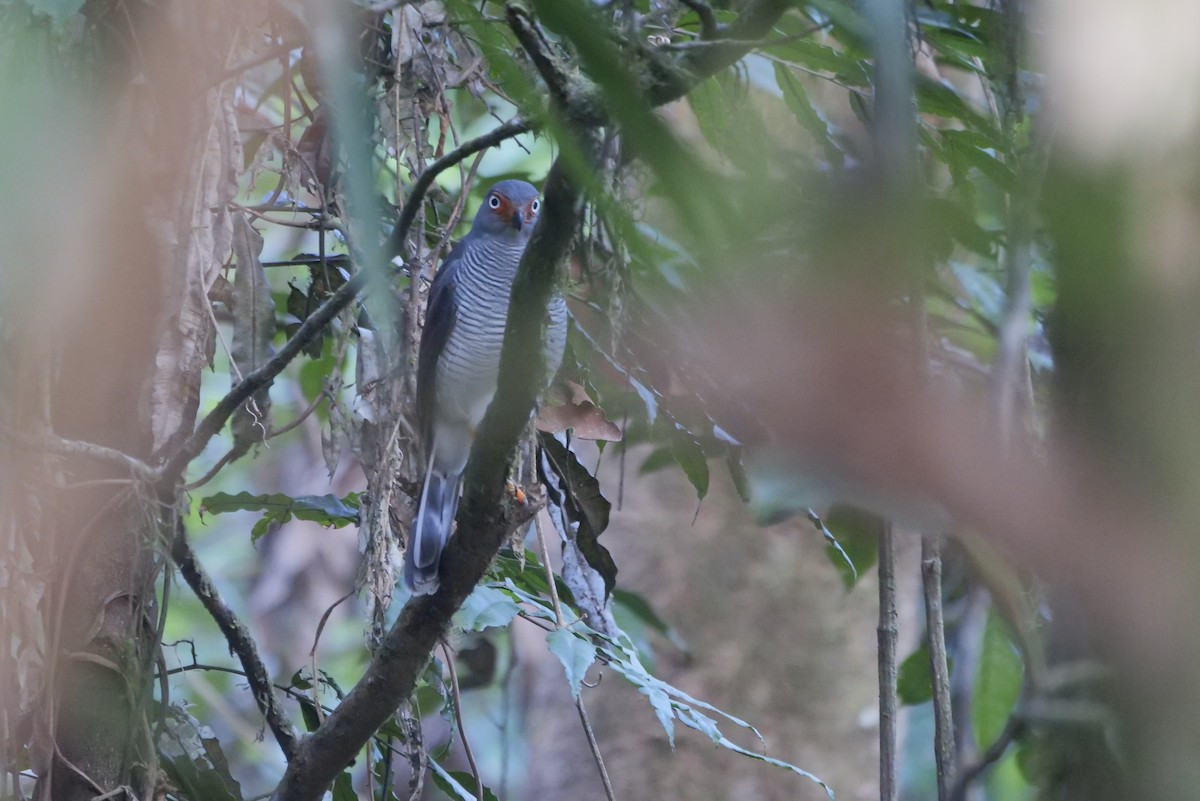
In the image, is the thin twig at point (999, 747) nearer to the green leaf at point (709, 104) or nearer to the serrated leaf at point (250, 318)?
the green leaf at point (709, 104)

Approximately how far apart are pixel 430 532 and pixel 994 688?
144 centimetres

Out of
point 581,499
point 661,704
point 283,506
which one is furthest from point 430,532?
point 661,704

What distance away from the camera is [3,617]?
1.94 m

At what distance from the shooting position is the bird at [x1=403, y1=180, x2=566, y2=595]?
347 cm

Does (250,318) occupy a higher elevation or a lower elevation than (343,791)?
higher

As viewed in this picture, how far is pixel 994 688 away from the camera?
7.50 feet

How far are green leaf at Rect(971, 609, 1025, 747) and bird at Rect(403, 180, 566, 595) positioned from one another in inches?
63.1

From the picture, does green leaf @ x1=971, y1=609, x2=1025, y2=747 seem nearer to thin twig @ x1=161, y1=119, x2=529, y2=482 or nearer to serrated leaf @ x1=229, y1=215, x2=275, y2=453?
thin twig @ x1=161, y1=119, x2=529, y2=482

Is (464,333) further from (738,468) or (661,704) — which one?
(661,704)

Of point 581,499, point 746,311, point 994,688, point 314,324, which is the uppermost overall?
point 746,311

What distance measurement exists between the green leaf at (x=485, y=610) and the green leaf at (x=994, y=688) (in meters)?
0.93

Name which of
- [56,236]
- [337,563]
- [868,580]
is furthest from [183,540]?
[337,563]

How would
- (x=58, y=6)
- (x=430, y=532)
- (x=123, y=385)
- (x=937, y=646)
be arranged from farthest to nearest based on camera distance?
(x=430, y=532) → (x=123, y=385) → (x=937, y=646) → (x=58, y=6)

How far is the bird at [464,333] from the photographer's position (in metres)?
3.47
